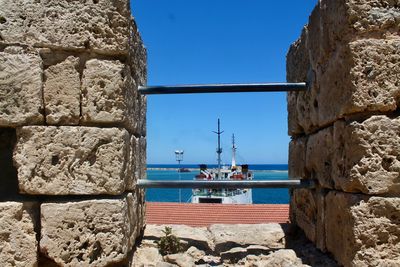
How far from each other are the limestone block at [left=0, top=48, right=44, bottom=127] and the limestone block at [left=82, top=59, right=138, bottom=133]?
277mm

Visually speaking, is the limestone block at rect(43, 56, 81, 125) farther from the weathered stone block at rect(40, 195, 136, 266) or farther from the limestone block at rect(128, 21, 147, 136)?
the weathered stone block at rect(40, 195, 136, 266)

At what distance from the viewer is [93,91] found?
2.79 m

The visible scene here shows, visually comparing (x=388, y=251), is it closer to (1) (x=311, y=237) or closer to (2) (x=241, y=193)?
(1) (x=311, y=237)

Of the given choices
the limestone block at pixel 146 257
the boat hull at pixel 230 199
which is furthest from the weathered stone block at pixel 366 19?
the boat hull at pixel 230 199

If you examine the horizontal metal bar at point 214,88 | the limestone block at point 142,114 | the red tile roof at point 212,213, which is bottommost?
the red tile roof at point 212,213

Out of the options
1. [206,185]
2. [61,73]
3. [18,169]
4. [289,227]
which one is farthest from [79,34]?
[289,227]

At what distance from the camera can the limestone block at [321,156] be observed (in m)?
3.05

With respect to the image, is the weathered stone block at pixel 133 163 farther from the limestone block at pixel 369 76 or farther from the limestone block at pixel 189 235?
the limestone block at pixel 369 76

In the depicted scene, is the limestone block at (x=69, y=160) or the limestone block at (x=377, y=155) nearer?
the limestone block at (x=377, y=155)

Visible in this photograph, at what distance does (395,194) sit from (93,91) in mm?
1913

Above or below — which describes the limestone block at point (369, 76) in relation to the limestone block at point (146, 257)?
above

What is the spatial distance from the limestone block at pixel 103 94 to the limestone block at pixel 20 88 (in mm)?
277

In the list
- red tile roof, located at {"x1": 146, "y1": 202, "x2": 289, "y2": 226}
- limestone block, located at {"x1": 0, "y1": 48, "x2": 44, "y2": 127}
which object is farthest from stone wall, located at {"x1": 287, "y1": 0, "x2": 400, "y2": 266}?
red tile roof, located at {"x1": 146, "y1": 202, "x2": 289, "y2": 226}

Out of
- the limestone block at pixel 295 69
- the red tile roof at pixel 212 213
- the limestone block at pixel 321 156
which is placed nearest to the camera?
the limestone block at pixel 321 156
